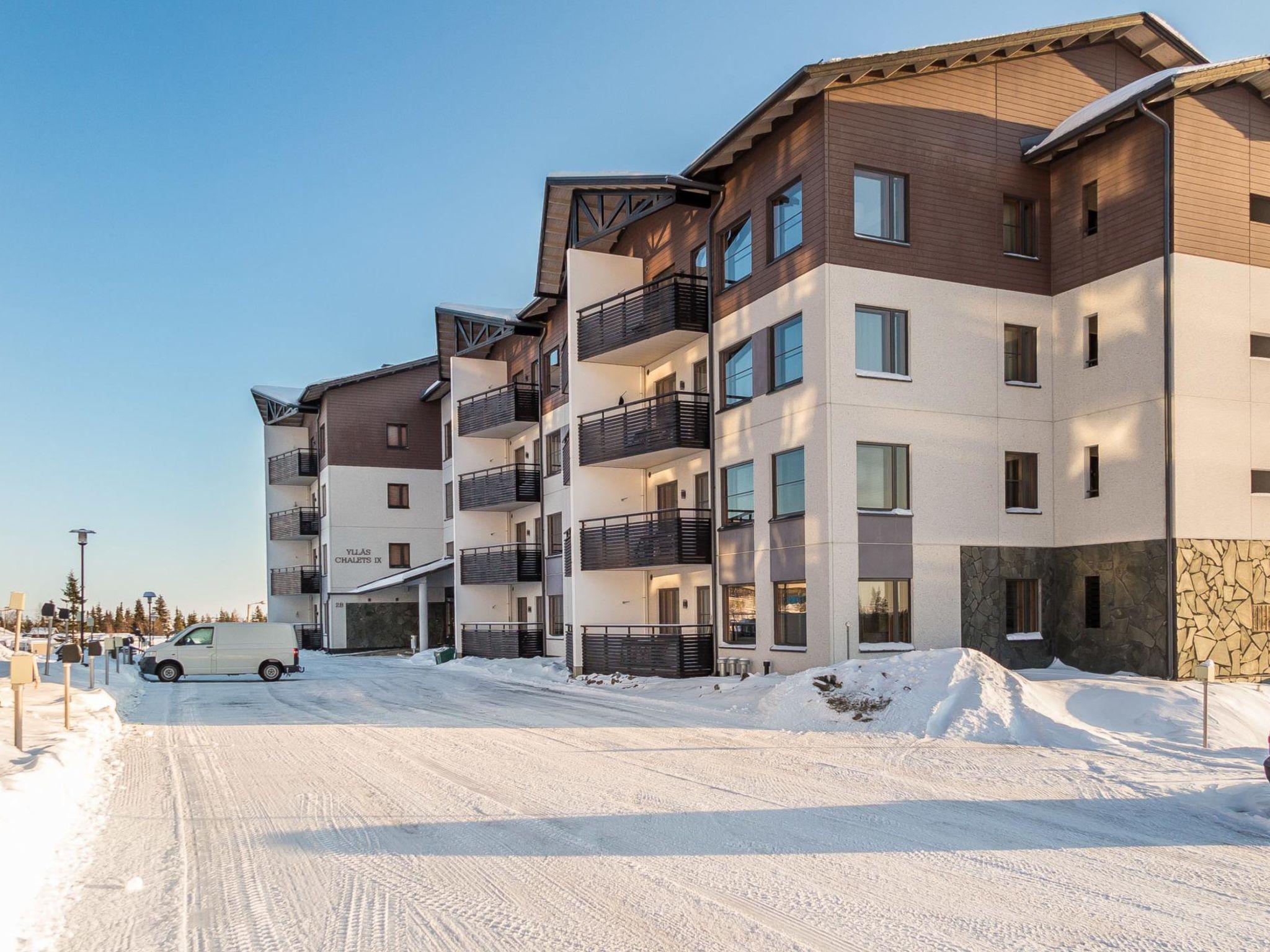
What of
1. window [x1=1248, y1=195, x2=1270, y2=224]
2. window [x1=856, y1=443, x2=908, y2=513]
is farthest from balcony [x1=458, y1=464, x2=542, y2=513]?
window [x1=1248, y1=195, x2=1270, y2=224]

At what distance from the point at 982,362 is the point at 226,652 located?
21.7 metres

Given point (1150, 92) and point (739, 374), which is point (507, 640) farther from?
point (1150, 92)

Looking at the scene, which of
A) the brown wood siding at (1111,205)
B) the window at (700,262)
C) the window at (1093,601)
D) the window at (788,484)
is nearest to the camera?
the brown wood siding at (1111,205)

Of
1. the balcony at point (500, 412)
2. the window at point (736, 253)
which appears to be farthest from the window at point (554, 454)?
the window at point (736, 253)

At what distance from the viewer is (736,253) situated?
25.0 meters

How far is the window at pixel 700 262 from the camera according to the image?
1031 inches

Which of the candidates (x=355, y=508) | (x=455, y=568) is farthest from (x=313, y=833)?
(x=355, y=508)

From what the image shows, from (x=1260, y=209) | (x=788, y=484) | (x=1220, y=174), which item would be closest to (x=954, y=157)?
(x=1220, y=174)

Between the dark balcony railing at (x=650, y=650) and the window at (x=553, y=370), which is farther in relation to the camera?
the window at (x=553, y=370)

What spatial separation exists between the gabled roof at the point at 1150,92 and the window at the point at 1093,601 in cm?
913

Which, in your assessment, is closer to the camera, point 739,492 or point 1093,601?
point 1093,601

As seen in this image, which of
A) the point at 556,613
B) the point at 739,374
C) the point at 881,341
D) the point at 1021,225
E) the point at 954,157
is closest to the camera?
the point at 881,341

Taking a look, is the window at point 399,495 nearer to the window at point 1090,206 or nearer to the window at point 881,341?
the window at point 881,341

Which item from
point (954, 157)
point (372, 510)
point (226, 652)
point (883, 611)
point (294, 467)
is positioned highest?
point (954, 157)
